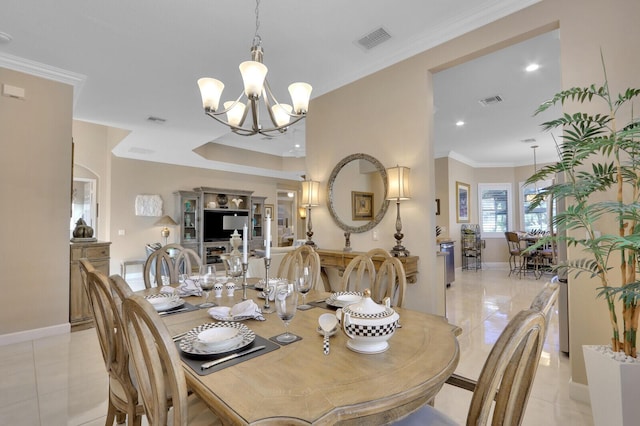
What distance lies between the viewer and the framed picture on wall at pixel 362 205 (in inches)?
142

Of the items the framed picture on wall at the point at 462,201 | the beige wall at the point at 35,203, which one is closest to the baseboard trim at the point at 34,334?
the beige wall at the point at 35,203

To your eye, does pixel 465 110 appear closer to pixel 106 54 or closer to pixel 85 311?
pixel 106 54

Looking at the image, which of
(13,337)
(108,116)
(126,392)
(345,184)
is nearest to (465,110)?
(345,184)

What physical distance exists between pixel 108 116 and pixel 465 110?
5.77 meters

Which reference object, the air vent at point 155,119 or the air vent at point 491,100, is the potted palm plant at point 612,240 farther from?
the air vent at point 155,119

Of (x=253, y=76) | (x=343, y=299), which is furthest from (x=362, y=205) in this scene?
(x=253, y=76)

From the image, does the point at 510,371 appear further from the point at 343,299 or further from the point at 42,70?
the point at 42,70

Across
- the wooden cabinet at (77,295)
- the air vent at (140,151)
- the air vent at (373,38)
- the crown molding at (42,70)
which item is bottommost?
the wooden cabinet at (77,295)

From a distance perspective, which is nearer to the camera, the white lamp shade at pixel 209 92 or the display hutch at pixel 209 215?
the white lamp shade at pixel 209 92

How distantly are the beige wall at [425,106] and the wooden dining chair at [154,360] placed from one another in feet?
8.53

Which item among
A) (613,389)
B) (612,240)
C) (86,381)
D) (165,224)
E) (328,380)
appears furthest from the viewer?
(165,224)

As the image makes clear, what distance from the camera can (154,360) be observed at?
0.93m

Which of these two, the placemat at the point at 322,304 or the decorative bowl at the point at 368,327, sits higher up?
the decorative bowl at the point at 368,327

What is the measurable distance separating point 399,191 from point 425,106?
2.94 feet
